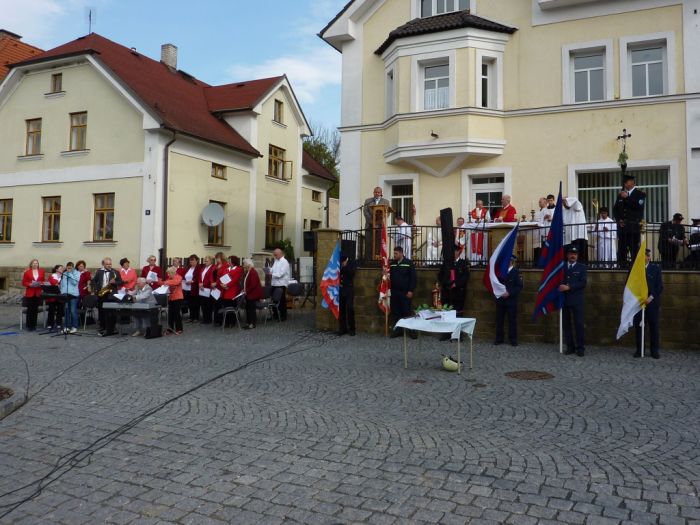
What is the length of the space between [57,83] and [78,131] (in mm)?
2604

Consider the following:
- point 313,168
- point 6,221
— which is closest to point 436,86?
point 313,168

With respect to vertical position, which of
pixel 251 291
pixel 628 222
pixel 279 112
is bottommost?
pixel 251 291

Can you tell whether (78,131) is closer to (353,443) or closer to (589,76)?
(589,76)

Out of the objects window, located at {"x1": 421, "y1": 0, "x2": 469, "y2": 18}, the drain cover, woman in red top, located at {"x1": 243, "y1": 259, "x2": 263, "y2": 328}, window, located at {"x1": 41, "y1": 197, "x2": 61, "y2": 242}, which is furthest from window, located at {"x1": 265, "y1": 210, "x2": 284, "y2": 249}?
the drain cover

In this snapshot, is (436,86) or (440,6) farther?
(440,6)

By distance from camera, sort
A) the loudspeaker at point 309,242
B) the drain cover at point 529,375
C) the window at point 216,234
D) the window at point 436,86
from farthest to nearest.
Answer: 1. the window at point 216,234
2. the loudspeaker at point 309,242
3. the window at point 436,86
4. the drain cover at point 529,375

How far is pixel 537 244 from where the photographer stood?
43.7 feet

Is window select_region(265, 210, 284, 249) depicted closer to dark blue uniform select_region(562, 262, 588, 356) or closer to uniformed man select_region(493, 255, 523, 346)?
uniformed man select_region(493, 255, 523, 346)

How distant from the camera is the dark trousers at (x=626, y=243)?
39.1 feet

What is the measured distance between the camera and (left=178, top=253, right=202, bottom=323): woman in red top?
53.3 feet

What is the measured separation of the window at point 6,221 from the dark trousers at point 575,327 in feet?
80.4

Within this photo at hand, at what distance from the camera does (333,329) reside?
14.4m

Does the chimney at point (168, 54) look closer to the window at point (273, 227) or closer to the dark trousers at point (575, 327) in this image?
the window at point (273, 227)

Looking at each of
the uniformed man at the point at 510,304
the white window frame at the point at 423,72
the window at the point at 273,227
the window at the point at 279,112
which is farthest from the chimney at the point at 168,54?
the uniformed man at the point at 510,304
